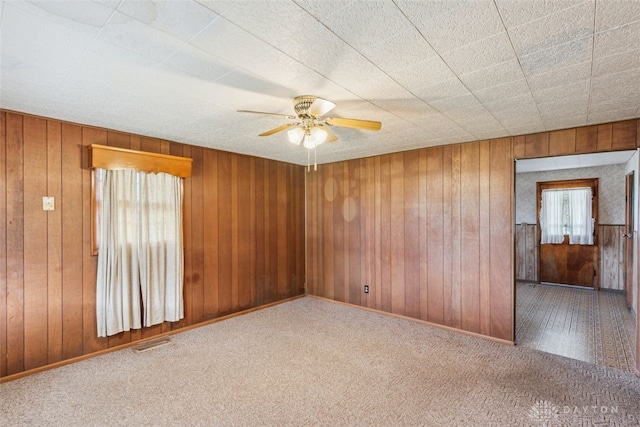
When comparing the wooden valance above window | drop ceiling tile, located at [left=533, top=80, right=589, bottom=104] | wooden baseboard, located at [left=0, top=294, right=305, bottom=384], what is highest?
drop ceiling tile, located at [left=533, top=80, right=589, bottom=104]

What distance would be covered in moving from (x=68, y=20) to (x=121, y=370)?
2.80 m

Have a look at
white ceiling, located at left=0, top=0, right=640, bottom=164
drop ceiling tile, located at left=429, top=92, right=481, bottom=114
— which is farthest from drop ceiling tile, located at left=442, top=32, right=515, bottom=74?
drop ceiling tile, located at left=429, top=92, right=481, bottom=114

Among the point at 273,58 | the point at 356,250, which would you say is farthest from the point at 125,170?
the point at 356,250

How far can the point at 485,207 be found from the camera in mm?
3715

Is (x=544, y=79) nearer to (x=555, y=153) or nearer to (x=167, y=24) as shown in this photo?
(x=555, y=153)

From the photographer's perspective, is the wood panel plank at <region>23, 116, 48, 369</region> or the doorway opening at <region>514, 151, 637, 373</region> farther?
the doorway opening at <region>514, 151, 637, 373</region>

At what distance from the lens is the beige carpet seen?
2229mm

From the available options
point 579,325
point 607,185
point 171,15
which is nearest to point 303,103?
point 171,15

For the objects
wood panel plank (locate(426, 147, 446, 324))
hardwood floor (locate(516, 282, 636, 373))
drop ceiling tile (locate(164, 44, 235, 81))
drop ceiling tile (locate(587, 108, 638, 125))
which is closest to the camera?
drop ceiling tile (locate(164, 44, 235, 81))

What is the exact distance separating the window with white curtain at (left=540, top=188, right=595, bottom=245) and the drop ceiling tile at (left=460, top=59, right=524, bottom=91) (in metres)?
5.48

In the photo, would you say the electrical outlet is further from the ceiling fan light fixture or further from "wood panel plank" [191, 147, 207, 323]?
the ceiling fan light fixture

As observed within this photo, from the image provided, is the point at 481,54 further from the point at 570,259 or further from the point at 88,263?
the point at 570,259

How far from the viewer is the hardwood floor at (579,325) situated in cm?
325

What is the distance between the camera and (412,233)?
4312mm
